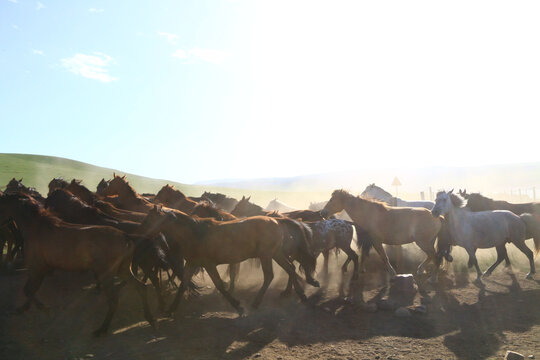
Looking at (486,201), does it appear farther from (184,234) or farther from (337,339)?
(184,234)

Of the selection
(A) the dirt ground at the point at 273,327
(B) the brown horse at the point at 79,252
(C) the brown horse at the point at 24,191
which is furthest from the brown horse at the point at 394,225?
(C) the brown horse at the point at 24,191

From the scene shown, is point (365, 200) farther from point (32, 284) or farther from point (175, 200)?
point (32, 284)

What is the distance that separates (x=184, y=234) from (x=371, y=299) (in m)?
4.09

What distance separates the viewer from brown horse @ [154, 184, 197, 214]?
11.1 m

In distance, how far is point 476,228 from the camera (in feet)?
33.3

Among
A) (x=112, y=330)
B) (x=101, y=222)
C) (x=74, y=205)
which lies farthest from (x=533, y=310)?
(x=74, y=205)

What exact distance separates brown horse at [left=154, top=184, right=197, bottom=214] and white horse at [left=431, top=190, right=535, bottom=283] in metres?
6.54

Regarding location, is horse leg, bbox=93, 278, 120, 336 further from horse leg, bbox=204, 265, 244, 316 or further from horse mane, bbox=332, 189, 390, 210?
horse mane, bbox=332, 189, 390, 210

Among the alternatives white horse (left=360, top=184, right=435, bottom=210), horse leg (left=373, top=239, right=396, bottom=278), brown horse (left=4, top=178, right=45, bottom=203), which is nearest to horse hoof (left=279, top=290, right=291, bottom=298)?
horse leg (left=373, top=239, right=396, bottom=278)

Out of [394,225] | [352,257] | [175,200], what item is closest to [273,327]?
[352,257]

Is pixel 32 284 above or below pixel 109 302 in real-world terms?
above

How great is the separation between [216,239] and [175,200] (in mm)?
4480

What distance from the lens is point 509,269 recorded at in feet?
35.1

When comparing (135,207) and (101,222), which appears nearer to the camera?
(101,222)
